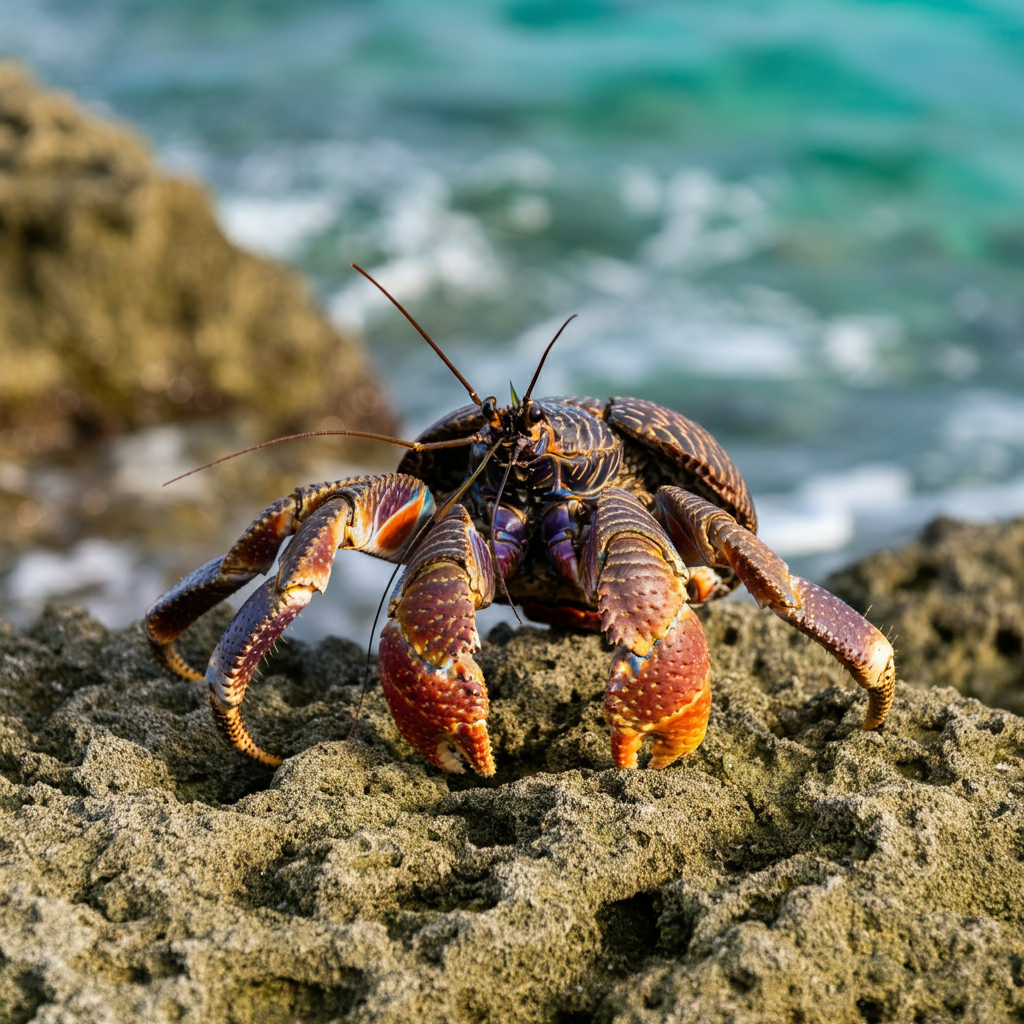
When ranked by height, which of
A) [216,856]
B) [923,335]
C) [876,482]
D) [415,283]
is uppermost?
[415,283]

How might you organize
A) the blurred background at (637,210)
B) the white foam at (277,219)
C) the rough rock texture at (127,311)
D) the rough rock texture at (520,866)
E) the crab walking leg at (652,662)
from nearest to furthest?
the rough rock texture at (520,866), the crab walking leg at (652,662), the rough rock texture at (127,311), the blurred background at (637,210), the white foam at (277,219)

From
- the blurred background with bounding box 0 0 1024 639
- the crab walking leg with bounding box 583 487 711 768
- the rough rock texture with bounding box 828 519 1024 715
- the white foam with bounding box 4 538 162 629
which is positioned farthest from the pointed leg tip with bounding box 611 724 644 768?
the white foam with bounding box 4 538 162 629

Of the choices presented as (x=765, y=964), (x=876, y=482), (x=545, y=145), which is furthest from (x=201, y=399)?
(x=545, y=145)

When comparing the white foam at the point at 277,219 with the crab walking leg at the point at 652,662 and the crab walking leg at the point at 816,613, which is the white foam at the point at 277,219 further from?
the crab walking leg at the point at 652,662

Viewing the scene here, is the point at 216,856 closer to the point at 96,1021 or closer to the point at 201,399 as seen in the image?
the point at 96,1021

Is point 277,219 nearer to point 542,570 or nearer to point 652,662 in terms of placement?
point 542,570

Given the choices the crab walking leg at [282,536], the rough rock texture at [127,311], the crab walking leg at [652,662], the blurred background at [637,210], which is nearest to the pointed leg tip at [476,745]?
the crab walking leg at [652,662]
